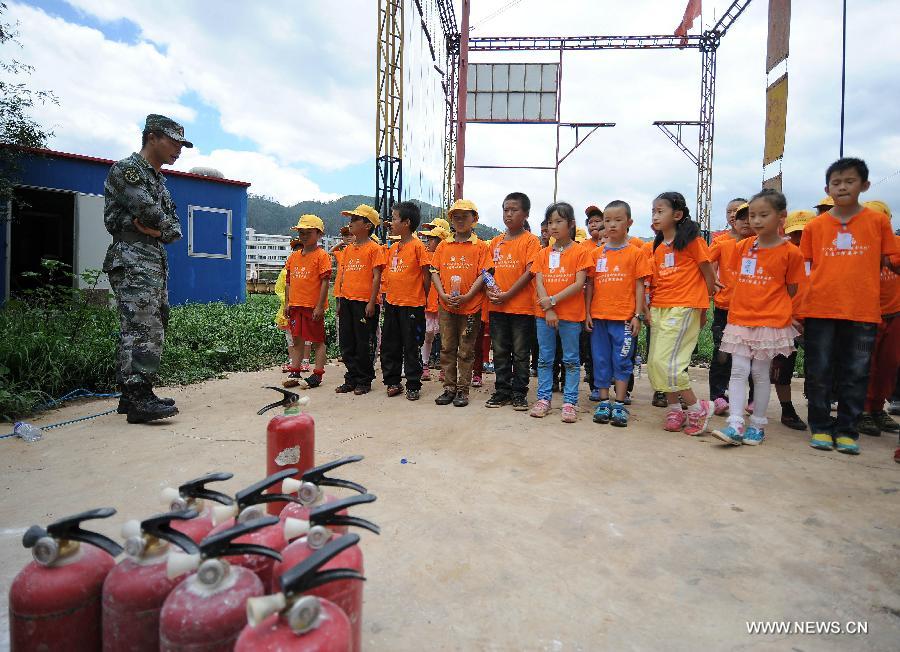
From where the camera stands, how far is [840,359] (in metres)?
3.73

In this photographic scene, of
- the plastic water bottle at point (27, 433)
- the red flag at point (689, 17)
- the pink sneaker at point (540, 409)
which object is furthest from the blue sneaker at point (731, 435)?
the red flag at point (689, 17)

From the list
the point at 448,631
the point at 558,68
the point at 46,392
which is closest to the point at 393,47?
the point at 558,68

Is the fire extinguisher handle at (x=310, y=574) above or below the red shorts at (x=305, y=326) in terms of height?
below

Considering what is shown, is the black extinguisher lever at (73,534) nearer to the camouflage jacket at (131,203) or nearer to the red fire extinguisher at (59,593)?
the red fire extinguisher at (59,593)

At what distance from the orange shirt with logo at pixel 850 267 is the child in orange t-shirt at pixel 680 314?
711 mm

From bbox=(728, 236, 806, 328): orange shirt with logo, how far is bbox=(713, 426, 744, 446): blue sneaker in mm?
784

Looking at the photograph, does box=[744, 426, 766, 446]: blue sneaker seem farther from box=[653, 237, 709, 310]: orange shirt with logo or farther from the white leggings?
box=[653, 237, 709, 310]: orange shirt with logo

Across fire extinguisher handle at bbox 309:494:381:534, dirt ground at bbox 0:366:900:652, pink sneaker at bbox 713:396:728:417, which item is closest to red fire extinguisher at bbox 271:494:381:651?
fire extinguisher handle at bbox 309:494:381:534

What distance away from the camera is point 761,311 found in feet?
12.3

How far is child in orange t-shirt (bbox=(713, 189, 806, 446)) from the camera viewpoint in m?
3.66

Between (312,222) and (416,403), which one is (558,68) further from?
(416,403)

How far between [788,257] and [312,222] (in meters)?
4.48

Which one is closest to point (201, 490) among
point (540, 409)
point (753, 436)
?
point (540, 409)

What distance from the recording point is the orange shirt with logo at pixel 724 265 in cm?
408
